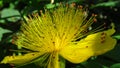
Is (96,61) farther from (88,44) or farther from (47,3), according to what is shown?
(47,3)

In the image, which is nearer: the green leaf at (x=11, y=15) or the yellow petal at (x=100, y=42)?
the yellow petal at (x=100, y=42)

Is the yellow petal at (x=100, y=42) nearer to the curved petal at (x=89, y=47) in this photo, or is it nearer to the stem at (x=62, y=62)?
the curved petal at (x=89, y=47)

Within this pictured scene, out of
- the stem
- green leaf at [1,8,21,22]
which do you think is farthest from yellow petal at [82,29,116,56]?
green leaf at [1,8,21,22]

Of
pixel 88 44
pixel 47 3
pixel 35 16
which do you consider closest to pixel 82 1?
pixel 47 3

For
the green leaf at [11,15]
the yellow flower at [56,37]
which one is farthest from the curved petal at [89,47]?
the green leaf at [11,15]

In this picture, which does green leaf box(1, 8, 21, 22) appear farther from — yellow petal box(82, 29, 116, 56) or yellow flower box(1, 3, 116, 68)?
yellow petal box(82, 29, 116, 56)

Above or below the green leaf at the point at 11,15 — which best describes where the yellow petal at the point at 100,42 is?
below

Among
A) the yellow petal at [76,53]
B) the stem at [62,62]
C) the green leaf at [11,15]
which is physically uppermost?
the green leaf at [11,15]
